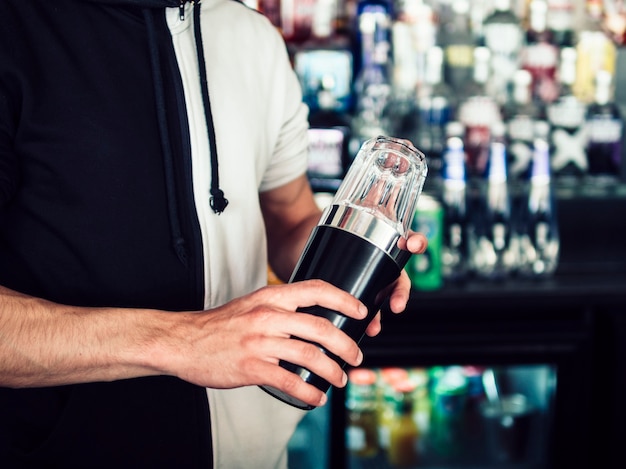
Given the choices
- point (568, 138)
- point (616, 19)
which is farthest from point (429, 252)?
point (616, 19)

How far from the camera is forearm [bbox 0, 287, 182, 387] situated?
801mm

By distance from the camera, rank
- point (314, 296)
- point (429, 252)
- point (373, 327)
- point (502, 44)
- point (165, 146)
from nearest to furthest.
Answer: point (314, 296)
point (373, 327)
point (165, 146)
point (429, 252)
point (502, 44)

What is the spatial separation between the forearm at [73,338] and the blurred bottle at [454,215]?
1.45 metres

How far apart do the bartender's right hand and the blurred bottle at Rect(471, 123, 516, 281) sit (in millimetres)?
1456

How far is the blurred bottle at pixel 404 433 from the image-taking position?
7.82ft

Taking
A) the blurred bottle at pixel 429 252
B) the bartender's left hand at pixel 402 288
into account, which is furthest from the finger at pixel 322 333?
the blurred bottle at pixel 429 252

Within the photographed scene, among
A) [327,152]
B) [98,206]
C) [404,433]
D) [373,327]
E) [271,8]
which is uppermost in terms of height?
[271,8]

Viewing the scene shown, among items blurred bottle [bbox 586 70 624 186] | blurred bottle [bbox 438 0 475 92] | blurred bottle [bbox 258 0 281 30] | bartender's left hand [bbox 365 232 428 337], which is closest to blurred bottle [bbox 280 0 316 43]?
blurred bottle [bbox 258 0 281 30]

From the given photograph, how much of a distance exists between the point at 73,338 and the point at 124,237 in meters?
0.19

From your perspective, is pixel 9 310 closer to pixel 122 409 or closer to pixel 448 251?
pixel 122 409

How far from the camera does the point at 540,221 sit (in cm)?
221

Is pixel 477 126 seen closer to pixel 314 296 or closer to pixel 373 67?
pixel 373 67

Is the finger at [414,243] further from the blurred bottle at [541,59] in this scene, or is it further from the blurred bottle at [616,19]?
the blurred bottle at [616,19]

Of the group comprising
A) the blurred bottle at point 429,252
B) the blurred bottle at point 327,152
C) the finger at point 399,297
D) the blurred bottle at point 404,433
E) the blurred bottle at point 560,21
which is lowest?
the blurred bottle at point 404,433
